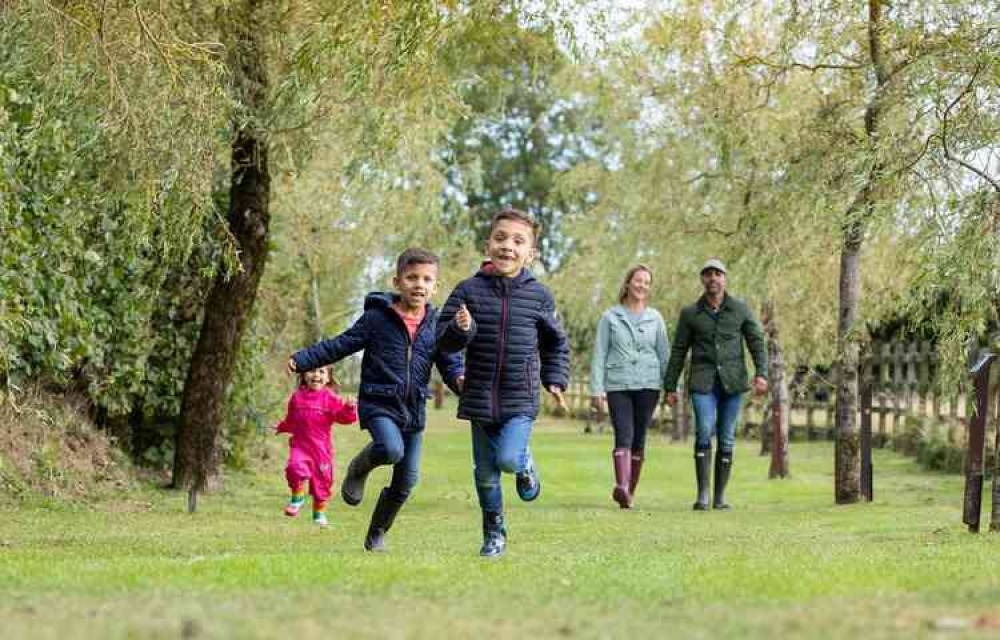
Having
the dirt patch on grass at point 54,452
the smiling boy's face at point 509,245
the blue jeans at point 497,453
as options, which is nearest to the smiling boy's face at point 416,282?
the smiling boy's face at point 509,245

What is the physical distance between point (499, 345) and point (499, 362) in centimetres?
9

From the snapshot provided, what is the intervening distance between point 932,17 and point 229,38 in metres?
5.77

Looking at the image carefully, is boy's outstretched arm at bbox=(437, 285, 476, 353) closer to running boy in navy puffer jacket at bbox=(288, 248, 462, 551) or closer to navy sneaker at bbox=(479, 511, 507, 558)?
running boy in navy puffer jacket at bbox=(288, 248, 462, 551)

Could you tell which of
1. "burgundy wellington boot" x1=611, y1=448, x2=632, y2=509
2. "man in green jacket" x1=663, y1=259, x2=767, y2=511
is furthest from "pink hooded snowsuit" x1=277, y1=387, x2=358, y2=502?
"man in green jacket" x1=663, y1=259, x2=767, y2=511

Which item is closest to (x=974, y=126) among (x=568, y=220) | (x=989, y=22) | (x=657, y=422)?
(x=989, y=22)

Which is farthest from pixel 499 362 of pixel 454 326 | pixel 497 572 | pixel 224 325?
pixel 224 325

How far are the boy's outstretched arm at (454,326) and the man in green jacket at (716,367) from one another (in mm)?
5369

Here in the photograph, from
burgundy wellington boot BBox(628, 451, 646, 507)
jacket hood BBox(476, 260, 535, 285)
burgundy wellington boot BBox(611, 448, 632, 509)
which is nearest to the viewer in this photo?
jacket hood BBox(476, 260, 535, 285)

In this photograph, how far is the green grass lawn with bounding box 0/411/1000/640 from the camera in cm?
532

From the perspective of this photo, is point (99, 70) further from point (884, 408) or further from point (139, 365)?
point (884, 408)

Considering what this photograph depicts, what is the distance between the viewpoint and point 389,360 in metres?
9.17

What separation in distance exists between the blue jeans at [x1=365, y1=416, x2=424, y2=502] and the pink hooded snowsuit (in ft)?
11.0

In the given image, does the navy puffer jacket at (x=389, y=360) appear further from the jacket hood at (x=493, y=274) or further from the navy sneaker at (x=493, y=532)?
the navy sneaker at (x=493, y=532)

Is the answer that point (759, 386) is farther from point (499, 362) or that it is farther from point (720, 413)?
point (499, 362)
